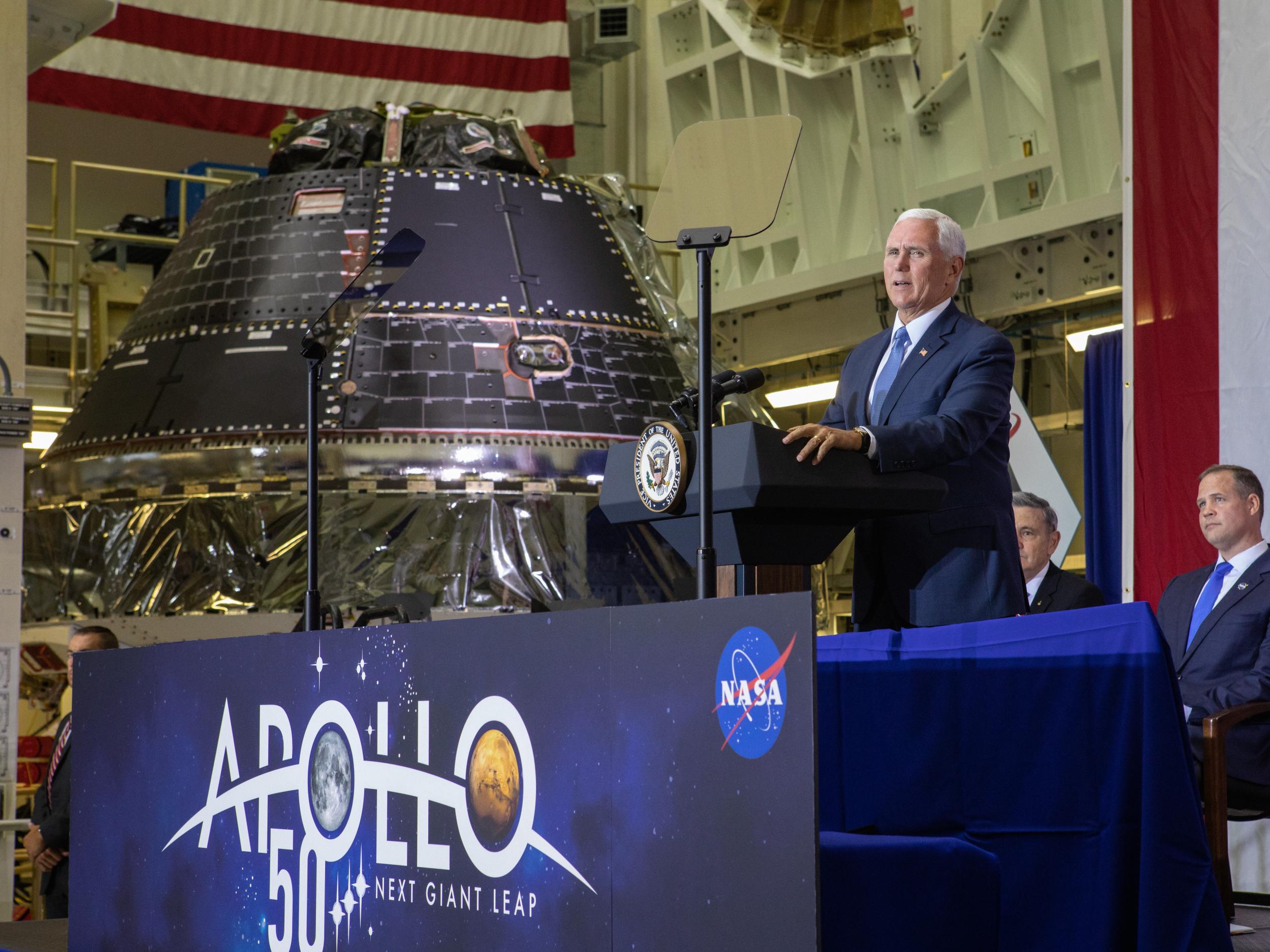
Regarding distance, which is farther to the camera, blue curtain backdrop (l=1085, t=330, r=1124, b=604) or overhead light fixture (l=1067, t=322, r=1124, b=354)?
overhead light fixture (l=1067, t=322, r=1124, b=354)

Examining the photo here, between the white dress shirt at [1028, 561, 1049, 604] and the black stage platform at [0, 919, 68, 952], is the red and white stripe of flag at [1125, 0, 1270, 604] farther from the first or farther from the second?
the black stage platform at [0, 919, 68, 952]

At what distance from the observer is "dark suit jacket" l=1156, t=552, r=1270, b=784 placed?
429cm

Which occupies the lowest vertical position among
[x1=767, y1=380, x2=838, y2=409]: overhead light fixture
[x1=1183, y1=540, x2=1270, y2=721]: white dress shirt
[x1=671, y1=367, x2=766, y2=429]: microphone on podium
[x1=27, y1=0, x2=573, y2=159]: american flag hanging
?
[x1=1183, y1=540, x2=1270, y2=721]: white dress shirt

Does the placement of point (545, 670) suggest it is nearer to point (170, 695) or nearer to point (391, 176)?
point (170, 695)

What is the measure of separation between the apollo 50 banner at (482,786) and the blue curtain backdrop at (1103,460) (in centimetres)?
786

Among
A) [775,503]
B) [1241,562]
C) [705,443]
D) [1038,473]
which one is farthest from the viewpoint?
[1038,473]

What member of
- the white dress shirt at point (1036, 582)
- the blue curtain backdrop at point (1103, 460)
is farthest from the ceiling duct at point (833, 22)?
the white dress shirt at point (1036, 582)

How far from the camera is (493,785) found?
250 centimetres


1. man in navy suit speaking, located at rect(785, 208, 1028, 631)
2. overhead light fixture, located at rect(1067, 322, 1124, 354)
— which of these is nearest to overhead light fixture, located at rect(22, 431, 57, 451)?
overhead light fixture, located at rect(1067, 322, 1124, 354)

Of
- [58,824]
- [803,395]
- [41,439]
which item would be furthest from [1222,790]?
[41,439]

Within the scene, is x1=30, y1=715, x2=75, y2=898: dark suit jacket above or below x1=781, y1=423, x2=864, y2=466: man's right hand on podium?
below

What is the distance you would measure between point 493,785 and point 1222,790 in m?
2.30

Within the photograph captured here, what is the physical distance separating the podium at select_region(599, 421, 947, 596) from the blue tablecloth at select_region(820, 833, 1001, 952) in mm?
552

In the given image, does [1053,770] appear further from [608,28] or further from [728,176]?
[608,28]
